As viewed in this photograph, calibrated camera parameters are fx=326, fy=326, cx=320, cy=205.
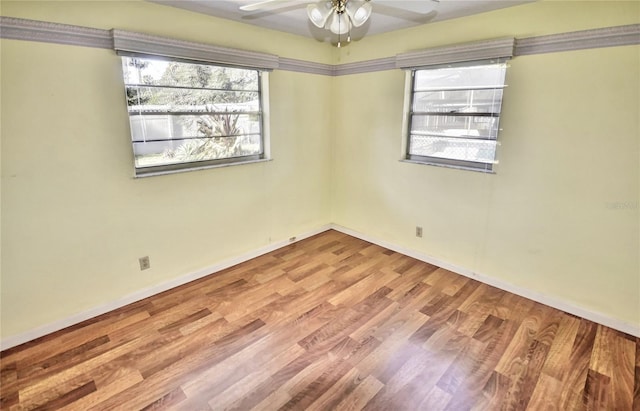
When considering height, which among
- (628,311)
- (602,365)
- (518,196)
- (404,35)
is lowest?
(602,365)

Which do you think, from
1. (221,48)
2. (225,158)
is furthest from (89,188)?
(221,48)

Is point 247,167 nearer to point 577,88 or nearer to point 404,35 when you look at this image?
point 404,35

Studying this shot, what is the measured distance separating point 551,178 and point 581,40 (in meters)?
0.99

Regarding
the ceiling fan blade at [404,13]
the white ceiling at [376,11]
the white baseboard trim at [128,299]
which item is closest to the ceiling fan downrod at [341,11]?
the white ceiling at [376,11]

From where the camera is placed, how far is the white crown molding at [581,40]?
2.13 meters

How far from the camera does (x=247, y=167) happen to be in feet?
11.0

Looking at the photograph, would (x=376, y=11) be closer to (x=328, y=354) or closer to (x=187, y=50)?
(x=187, y=50)

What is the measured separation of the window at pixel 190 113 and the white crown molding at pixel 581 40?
2.34 m

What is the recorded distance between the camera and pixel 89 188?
7.80 ft

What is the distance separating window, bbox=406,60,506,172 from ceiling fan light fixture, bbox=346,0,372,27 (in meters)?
1.48

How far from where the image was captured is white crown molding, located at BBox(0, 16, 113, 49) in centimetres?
194

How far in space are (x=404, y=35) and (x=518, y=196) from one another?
1888mm

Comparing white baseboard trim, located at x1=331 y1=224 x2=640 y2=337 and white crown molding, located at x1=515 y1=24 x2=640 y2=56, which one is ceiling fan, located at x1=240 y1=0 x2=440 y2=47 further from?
white baseboard trim, located at x1=331 y1=224 x2=640 y2=337

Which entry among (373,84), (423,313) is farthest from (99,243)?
(373,84)
